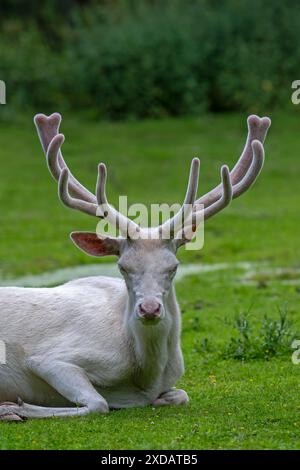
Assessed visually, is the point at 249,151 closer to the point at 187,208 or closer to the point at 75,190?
the point at 187,208

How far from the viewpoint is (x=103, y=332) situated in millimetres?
8148

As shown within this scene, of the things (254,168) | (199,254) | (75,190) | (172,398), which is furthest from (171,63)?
(172,398)

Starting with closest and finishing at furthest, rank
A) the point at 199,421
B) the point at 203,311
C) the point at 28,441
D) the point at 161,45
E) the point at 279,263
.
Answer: the point at 28,441 → the point at 199,421 → the point at 203,311 → the point at 279,263 → the point at 161,45

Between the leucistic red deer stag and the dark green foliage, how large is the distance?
2067cm

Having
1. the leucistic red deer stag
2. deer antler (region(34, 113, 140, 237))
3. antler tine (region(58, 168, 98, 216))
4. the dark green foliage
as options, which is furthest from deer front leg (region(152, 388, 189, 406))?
the dark green foliage

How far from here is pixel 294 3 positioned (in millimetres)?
29984

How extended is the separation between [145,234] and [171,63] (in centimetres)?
2175

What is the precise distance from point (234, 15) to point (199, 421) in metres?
23.3

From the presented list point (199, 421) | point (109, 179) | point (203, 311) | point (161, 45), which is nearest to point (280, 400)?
point (199, 421)

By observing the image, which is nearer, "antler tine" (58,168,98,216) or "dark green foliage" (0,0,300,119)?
"antler tine" (58,168,98,216)

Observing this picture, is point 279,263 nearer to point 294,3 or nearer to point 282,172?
point 282,172

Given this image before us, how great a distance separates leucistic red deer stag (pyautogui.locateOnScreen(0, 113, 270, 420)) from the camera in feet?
25.3

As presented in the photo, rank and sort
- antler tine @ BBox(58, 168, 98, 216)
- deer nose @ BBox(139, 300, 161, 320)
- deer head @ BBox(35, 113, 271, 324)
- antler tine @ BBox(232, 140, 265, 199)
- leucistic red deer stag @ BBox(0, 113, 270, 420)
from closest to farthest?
1. deer nose @ BBox(139, 300, 161, 320)
2. deer head @ BBox(35, 113, 271, 324)
3. leucistic red deer stag @ BBox(0, 113, 270, 420)
4. antler tine @ BBox(58, 168, 98, 216)
5. antler tine @ BBox(232, 140, 265, 199)

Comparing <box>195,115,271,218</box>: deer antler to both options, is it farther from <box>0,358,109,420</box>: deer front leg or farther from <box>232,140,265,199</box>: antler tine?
<box>0,358,109,420</box>: deer front leg
